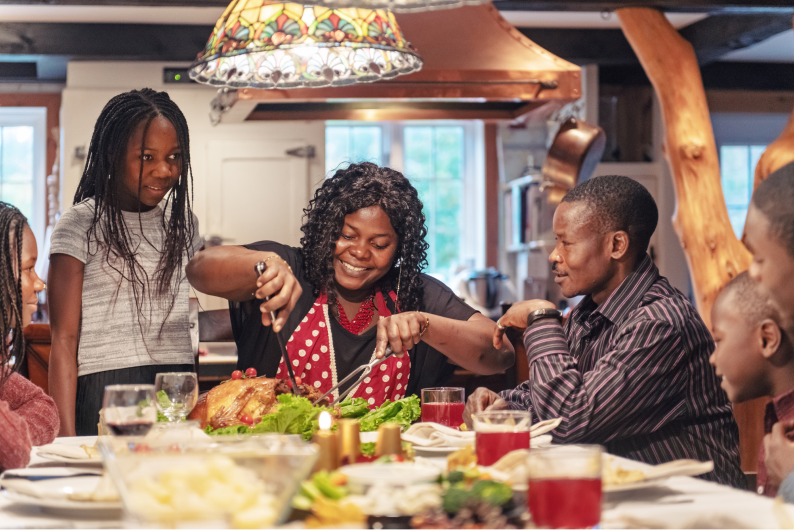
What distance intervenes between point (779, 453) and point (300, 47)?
4.66 ft

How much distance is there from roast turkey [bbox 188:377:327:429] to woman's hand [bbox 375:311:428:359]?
269 mm

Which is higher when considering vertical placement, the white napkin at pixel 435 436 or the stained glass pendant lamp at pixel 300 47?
the stained glass pendant lamp at pixel 300 47

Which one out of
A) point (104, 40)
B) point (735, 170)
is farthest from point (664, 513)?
point (735, 170)

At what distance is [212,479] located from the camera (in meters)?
0.85

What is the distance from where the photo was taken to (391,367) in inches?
88.0

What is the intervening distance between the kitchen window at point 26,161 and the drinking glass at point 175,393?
592cm

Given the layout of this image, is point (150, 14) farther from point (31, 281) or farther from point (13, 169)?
point (31, 281)

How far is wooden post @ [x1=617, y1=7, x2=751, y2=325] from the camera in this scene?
4.07 m

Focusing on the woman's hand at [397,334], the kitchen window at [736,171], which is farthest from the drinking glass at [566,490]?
the kitchen window at [736,171]

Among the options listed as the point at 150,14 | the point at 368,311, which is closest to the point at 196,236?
the point at 368,311

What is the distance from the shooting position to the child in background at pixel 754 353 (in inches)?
57.9

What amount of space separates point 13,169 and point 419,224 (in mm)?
5688

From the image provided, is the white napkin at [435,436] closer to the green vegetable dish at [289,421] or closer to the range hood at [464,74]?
the green vegetable dish at [289,421]

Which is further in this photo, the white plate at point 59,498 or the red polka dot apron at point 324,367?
the red polka dot apron at point 324,367
